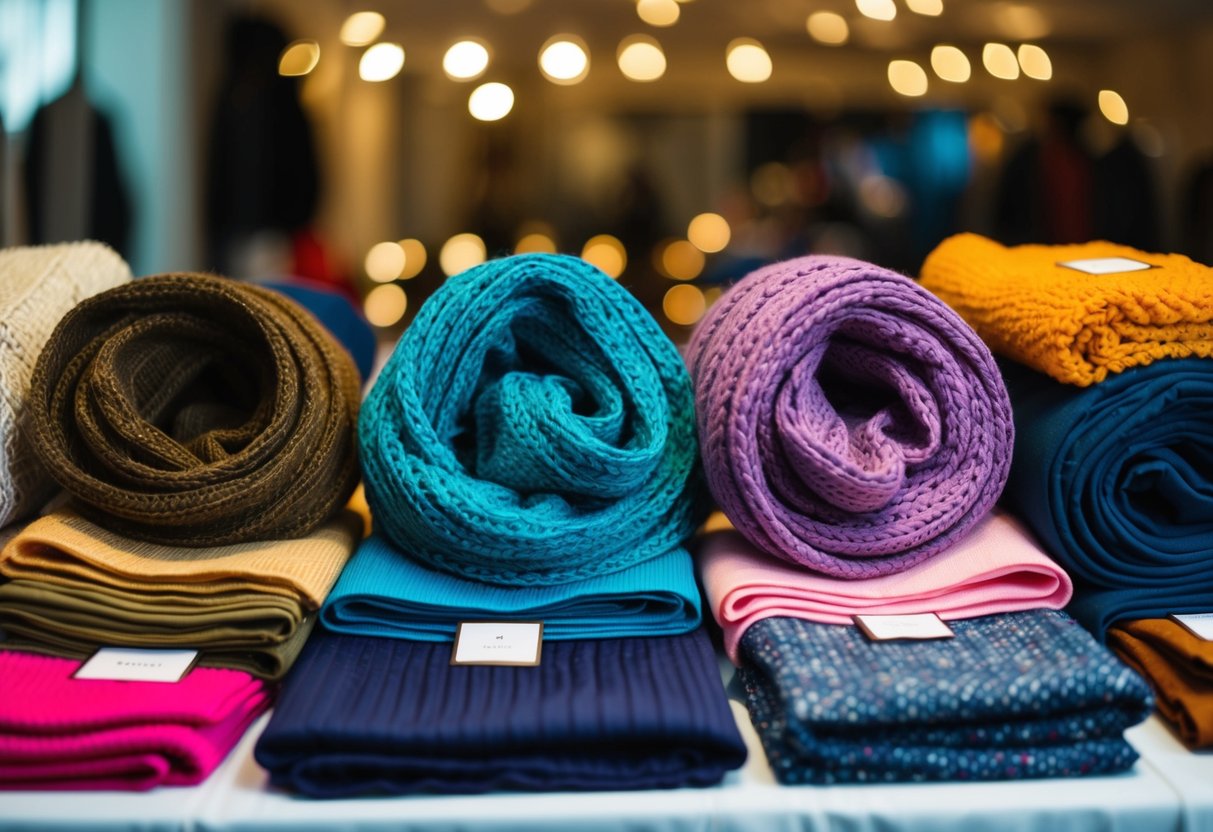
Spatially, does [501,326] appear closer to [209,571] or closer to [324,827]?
[209,571]

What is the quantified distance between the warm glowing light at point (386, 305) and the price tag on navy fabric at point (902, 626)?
1.38 metres

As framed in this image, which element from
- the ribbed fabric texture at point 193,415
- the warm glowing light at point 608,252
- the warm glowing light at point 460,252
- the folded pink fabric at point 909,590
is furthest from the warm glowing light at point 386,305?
→ the folded pink fabric at point 909,590

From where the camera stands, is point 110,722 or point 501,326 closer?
point 110,722

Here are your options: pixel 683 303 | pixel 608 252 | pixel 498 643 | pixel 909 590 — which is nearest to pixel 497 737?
pixel 498 643

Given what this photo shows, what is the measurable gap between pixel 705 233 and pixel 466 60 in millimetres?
670

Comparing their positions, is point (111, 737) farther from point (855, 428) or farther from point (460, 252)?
point (460, 252)

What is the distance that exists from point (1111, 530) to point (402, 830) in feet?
1.91

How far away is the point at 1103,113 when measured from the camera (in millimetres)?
1985

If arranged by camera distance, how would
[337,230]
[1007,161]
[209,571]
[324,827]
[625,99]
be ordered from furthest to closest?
[337,230], [625,99], [1007,161], [209,571], [324,827]

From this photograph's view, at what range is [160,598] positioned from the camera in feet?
2.34

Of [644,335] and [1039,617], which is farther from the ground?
[644,335]

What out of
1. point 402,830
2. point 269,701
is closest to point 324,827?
point 402,830

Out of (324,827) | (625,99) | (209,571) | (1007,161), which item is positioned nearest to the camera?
(324,827)

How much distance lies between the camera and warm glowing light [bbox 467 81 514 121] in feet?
6.97
